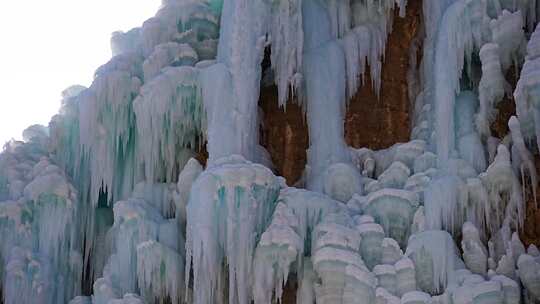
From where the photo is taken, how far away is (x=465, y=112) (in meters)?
19.0

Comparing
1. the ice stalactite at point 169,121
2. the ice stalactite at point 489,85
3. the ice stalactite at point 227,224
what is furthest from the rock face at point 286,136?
the ice stalactite at point 489,85

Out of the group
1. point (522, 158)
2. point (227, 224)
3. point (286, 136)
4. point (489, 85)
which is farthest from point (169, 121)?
point (522, 158)

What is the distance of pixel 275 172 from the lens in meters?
20.2

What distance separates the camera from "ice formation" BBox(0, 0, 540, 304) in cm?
1748

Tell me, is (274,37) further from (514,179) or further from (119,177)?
(514,179)

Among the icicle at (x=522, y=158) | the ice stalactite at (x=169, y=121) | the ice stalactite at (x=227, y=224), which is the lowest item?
the ice stalactite at (x=227, y=224)

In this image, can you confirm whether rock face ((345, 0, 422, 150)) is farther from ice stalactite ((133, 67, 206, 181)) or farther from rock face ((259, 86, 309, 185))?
ice stalactite ((133, 67, 206, 181))

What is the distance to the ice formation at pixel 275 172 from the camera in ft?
57.4

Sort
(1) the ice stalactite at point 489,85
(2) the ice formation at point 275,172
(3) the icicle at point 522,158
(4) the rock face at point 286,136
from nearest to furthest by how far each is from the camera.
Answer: (2) the ice formation at point 275,172
(3) the icicle at point 522,158
(1) the ice stalactite at point 489,85
(4) the rock face at point 286,136

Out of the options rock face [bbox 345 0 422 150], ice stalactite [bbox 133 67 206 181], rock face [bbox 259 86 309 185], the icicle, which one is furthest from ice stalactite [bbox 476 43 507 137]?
ice stalactite [bbox 133 67 206 181]

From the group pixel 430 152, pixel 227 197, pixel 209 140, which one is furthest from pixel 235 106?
pixel 430 152

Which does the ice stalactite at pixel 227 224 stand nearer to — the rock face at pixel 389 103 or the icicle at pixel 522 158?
the rock face at pixel 389 103

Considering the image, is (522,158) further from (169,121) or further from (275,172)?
(169,121)

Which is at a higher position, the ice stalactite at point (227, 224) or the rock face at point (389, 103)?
the rock face at point (389, 103)
